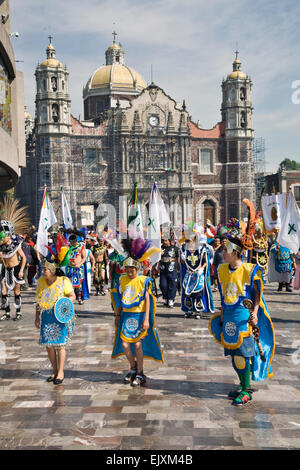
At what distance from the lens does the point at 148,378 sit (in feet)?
21.9

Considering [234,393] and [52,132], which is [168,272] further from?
[52,132]

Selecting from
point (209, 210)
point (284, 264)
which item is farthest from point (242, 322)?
point (209, 210)

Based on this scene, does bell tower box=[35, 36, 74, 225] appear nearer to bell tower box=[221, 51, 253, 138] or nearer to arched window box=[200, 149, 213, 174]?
arched window box=[200, 149, 213, 174]

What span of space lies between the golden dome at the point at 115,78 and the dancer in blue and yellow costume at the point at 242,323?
52.3 metres

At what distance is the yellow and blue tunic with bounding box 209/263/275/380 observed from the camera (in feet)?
18.4

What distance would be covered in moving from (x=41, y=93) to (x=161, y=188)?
44.6 feet

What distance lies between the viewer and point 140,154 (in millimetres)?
49562

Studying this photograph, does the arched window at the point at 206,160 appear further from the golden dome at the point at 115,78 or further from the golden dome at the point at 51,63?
the golden dome at the point at 51,63

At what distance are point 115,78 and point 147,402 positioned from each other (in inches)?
2113

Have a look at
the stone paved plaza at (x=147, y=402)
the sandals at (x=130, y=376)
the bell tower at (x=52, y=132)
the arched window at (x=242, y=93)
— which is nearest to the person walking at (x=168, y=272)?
the stone paved plaza at (x=147, y=402)

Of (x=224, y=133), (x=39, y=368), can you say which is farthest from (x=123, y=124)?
(x=39, y=368)

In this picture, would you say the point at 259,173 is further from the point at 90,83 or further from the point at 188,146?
the point at 90,83

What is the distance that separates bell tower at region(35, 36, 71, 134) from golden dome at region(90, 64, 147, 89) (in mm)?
8862

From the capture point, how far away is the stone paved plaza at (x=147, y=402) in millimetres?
4688
